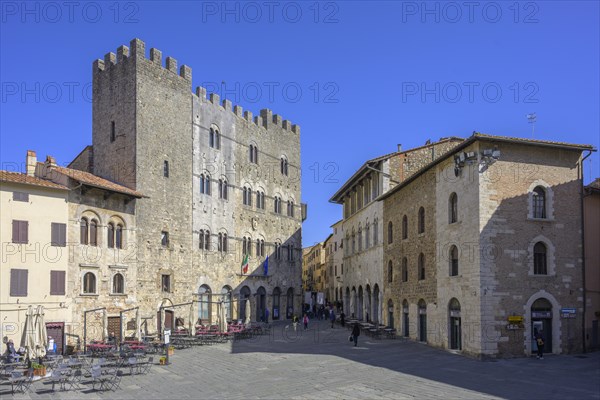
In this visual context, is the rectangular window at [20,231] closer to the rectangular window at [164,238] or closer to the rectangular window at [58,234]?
the rectangular window at [58,234]

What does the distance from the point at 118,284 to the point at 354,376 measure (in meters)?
17.7

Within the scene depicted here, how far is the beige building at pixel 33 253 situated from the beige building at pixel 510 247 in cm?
1914

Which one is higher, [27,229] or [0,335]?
[27,229]

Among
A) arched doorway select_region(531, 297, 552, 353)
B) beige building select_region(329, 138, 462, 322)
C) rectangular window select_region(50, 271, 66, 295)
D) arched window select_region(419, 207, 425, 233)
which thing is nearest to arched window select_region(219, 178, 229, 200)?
beige building select_region(329, 138, 462, 322)

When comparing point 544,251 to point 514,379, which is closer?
point 514,379

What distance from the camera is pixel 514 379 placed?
64.1ft

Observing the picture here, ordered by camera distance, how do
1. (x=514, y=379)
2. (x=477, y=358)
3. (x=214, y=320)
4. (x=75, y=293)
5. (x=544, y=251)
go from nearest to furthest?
(x=514, y=379), (x=477, y=358), (x=544, y=251), (x=75, y=293), (x=214, y=320)

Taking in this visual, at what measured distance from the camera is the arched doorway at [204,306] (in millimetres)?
40750

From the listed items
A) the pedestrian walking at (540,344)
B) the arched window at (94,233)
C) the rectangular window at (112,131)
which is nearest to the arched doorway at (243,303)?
the rectangular window at (112,131)

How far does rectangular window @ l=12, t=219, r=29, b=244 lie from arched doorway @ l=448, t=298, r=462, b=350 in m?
20.5

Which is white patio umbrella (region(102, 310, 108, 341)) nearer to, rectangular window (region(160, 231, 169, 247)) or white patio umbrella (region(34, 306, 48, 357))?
white patio umbrella (region(34, 306, 48, 357))

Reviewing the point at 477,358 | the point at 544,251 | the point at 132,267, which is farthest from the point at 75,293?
the point at 544,251

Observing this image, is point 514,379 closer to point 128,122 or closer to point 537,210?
point 537,210

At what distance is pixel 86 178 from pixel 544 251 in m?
24.0
